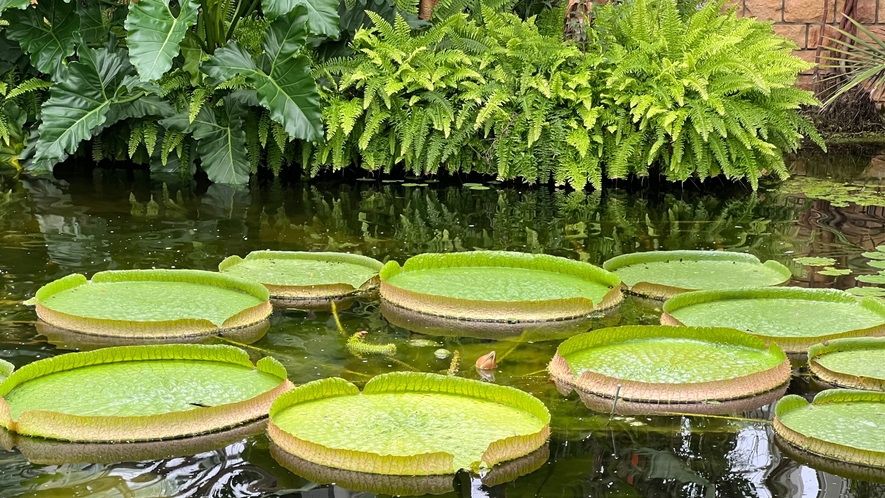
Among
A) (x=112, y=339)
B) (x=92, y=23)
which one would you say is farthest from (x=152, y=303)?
(x=92, y=23)

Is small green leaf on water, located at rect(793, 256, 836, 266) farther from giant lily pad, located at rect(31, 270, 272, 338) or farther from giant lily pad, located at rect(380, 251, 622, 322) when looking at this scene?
giant lily pad, located at rect(31, 270, 272, 338)

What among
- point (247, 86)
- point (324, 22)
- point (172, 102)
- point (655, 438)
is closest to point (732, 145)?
point (324, 22)

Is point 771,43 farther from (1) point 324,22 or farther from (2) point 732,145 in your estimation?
(1) point 324,22

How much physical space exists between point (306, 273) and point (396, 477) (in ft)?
6.29

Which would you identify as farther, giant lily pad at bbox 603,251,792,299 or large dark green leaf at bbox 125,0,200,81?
large dark green leaf at bbox 125,0,200,81

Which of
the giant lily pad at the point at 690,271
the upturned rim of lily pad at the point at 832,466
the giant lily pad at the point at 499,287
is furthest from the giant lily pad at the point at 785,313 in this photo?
the upturned rim of lily pad at the point at 832,466

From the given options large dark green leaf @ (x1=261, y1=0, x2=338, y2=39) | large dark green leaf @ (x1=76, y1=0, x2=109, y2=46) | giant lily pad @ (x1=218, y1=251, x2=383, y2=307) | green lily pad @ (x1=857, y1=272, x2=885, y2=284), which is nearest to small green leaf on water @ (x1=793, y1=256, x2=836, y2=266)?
green lily pad @ (x1=857, y1=272, x2=885, y2=284)

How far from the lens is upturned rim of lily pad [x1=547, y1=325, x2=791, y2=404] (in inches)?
121

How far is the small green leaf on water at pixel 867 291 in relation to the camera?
4157mm

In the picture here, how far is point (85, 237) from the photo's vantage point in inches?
208

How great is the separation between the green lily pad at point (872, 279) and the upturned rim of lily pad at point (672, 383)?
51.2 inches

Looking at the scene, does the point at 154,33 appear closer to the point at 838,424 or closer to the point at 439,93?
the point at 439,93

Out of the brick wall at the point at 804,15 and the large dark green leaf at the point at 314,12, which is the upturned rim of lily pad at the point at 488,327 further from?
the brick wall at the point at 804,15

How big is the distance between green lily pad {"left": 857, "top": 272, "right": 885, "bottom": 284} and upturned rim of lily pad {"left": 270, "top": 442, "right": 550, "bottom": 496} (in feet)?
7.90
